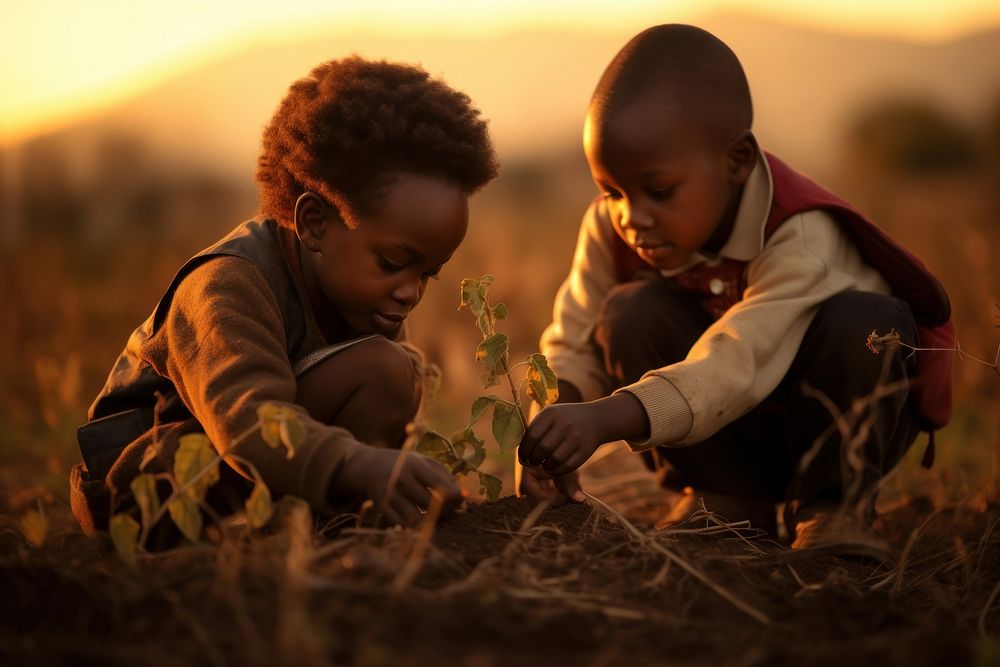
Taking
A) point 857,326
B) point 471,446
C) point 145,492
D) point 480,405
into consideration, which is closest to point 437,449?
point 471,446

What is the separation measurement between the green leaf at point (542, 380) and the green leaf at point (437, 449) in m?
0.27

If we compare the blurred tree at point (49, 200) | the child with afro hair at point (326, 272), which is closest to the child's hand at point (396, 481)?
the child with afro hair at point (326, 272)

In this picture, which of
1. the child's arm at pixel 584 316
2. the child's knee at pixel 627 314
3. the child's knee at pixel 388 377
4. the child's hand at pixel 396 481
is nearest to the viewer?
the child's hand at pixel 396 481

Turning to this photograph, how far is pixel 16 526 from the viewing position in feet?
8.73

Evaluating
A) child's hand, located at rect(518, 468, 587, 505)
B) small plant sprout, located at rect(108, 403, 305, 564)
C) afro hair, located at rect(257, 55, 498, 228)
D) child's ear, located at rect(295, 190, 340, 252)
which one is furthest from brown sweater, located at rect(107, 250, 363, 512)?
child's hand, located at rect(518, 468, 587, 505)

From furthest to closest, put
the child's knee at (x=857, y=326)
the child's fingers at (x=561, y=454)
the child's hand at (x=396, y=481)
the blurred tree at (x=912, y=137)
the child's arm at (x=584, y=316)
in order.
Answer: the blurred tree at (x=912, y=137) → the child's arm at (x=584, y=316) → the child's knee at (x=857, y=326) → the child's fingers at (x=561, y=454) → the child's hand at (x=396, y=481)

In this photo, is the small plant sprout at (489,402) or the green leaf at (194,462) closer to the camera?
the green leaf at (194,462)

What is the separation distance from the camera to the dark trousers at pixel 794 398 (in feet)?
9.20

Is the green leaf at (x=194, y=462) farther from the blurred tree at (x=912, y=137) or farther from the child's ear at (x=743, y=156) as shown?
the blurred tree at (x=912, y=137)

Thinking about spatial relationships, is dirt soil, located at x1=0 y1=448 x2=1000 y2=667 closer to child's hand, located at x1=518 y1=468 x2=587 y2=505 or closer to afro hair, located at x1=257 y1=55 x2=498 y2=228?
child's hand, located at x1=518 y1=468 x2=587 y2=505

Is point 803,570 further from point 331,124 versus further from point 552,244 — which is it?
point 552,244

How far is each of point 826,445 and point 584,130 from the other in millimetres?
1177

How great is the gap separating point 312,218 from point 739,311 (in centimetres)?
122

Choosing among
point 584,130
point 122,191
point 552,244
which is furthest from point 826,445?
point 122,191
